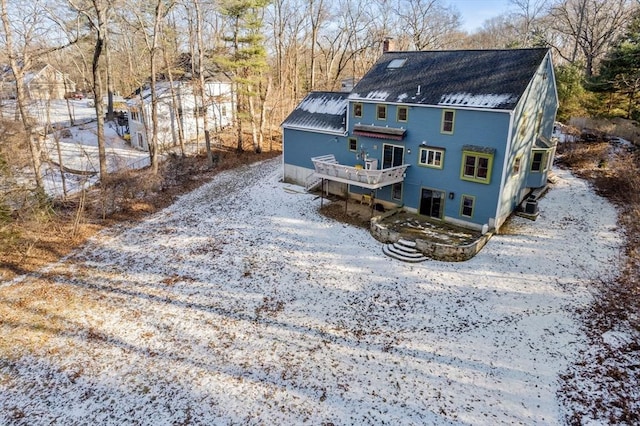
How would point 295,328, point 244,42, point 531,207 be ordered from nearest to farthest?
point 295,328 < point 531,207 < point 244,42

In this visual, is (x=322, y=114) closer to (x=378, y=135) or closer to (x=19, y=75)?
(x=378, y=135)

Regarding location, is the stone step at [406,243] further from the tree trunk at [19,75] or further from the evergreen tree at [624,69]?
the evergreen tree at [624,69]

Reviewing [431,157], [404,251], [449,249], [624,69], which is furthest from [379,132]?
[624,69]

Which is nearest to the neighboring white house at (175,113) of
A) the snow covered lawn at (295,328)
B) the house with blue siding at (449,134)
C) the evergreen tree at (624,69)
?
the house with blue siding at (449,134)

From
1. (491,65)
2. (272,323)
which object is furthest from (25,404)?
(491,65)

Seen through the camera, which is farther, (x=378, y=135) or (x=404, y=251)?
(x=378, y=135)
